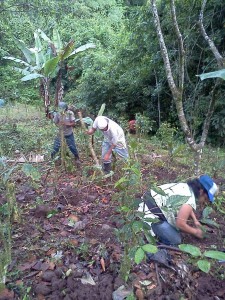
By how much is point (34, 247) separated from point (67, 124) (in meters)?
2.94

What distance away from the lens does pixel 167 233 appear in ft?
10.4

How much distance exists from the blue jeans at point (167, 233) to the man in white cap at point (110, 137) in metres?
1.97

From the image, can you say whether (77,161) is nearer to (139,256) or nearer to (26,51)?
(139,256)

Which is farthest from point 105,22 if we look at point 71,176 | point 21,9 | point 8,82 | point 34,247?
point 34,247

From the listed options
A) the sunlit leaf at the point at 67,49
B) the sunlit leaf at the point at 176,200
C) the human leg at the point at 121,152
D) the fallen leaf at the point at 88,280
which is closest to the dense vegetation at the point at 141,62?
the sunlit leaf at the point at 67,49

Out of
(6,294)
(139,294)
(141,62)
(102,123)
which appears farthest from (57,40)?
(139,294)

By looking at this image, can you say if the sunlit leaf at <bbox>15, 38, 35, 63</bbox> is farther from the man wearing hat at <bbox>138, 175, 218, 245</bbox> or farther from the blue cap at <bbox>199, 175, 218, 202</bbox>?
the blue cap at <bbox>199, 175, 218, 202</bbox>

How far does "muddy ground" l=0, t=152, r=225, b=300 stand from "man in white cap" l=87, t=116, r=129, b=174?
102 centimetres

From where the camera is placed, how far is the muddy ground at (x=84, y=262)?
2.68 m

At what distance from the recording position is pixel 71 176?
532 centimetres

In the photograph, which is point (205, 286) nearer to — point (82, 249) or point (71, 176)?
point (82, 249)

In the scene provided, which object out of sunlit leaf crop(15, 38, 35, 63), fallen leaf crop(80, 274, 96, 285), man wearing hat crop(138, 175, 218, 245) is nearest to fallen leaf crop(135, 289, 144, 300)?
fallen leaf crop(80, 274, 96, 285)

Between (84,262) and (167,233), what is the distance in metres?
0.80

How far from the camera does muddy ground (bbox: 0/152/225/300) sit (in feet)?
8.79
